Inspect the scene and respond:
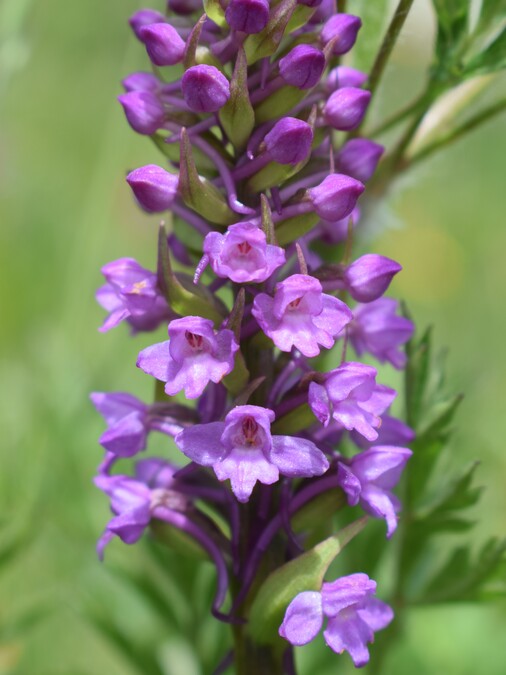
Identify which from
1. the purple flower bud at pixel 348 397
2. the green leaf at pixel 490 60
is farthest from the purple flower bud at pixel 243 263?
the green leaf at pixel 490 60

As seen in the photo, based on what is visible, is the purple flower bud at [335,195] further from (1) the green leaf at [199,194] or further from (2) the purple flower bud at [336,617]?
(2) the purple flower bud at [336,617]

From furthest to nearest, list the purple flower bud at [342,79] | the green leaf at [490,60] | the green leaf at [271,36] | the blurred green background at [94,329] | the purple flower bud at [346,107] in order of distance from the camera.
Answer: the blurred green background at [94,329]
the green leaf at [490,60]
the purple flower bud at [342,79]
the purple flower bud at [346,107]
the green leaf at [271,36]

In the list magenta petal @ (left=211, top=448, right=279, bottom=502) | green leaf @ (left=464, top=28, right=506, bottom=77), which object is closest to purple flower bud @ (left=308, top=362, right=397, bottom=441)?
magenta petal @ (left=211, top=448, right=279, bottom=502)

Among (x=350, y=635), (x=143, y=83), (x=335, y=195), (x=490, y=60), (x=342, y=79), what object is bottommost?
(x=350, y=635)

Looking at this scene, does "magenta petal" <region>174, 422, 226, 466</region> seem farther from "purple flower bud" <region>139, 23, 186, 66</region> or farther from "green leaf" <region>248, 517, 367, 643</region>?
"purple flower bud" <region>139, 23, 186, 66</region>

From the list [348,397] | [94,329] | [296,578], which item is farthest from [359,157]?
[94,329]

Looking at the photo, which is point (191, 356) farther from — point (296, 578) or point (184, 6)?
point (184, 6)
